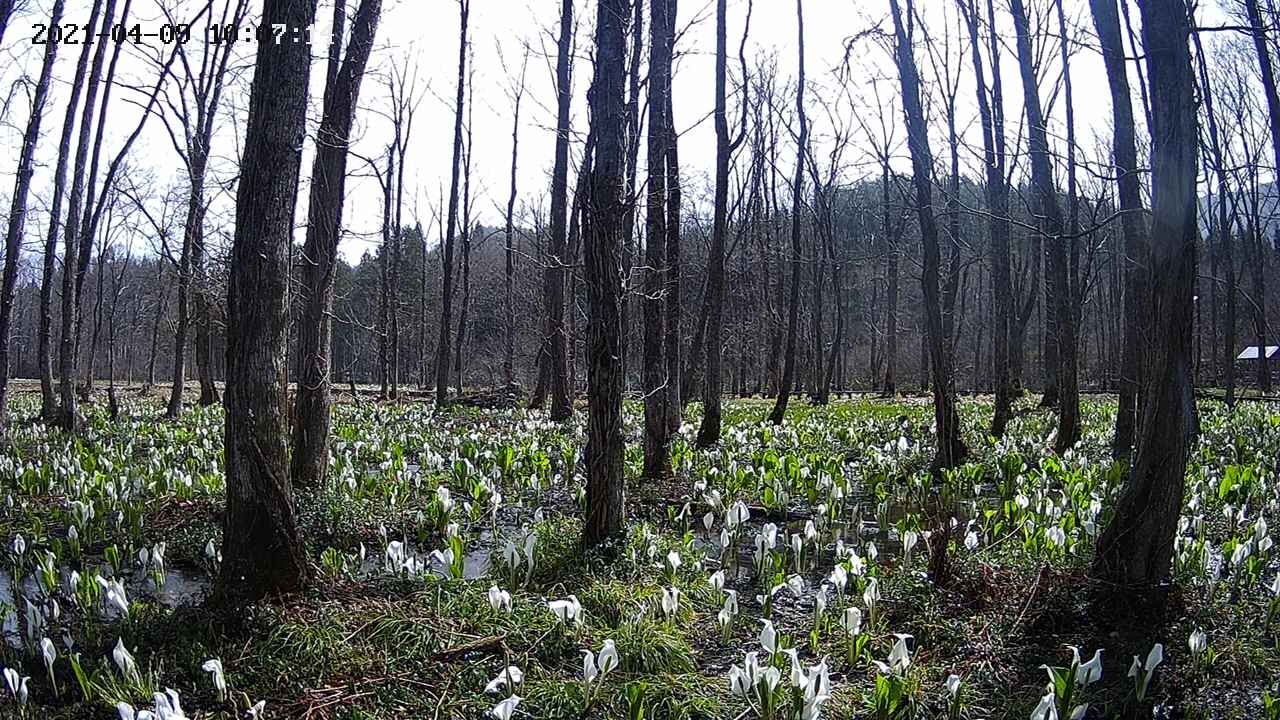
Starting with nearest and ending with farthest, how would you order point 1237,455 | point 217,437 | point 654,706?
point 654,706 < point 1237,455 < point 217,437

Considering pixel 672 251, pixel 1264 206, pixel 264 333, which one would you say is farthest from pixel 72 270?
pixel 1264 206

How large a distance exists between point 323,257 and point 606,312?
3.61m

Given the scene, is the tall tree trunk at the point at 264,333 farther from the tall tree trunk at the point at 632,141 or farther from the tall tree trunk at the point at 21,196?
the tall tree trunk at the point at 21,196

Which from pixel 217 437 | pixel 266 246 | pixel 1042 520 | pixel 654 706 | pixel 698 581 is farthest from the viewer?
pixel 217 437

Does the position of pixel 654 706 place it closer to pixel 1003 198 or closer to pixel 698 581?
pixel 698 581

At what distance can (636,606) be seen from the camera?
→ 453 cm

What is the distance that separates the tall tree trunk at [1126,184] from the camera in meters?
6.34

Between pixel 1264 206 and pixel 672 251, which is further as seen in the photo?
pixel 1264 206

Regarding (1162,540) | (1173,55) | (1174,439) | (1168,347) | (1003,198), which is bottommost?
(1162,540)

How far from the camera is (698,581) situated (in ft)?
16.8

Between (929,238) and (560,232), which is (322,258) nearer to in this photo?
(929,238)

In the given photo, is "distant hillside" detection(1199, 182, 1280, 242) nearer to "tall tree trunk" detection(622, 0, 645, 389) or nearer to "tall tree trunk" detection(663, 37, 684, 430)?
"tall tree trunk" detection(663, 37, 684, 430)

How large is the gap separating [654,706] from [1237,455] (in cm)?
962

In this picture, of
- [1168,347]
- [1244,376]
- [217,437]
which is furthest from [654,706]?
[1244,376]
